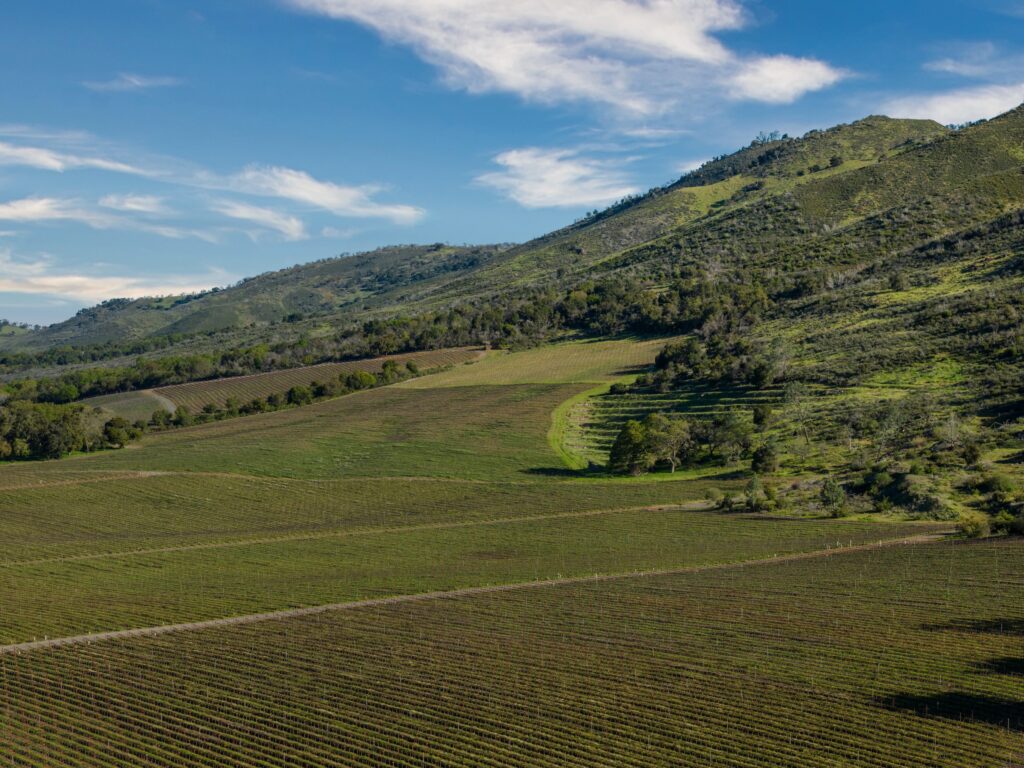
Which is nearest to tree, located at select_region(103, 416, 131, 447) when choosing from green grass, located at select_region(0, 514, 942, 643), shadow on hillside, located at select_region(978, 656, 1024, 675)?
green grass, located at select_region(0, 514, 942, 643)

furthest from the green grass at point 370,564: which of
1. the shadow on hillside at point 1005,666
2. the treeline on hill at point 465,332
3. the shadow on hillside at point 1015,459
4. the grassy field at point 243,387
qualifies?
the treeline on hill at point 465,332

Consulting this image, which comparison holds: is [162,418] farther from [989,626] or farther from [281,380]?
[989,626]

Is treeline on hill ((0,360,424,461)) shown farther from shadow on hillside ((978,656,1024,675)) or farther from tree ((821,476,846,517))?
shadow on hillside ((978,656,1024,675))

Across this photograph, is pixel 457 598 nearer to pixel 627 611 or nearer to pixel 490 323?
pixel 627 611

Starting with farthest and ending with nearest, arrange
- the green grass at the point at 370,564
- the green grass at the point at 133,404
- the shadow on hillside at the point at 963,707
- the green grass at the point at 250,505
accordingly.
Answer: the green grass at the point at 133,404 → the green grass at the point at 250,505 → the green grass at the point at 370,564 → the shadow on hillside at the point at 963,707

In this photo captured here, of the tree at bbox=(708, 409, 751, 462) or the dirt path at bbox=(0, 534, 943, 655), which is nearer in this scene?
the dirt path at bbox=(0, 534, 943, 655)

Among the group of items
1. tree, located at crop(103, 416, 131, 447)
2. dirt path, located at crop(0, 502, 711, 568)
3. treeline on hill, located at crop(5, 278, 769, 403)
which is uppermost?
treeline on hill, located at crop(5, 278, 769, 403)

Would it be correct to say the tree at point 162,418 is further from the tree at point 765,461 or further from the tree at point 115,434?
the tree at point 765,461
